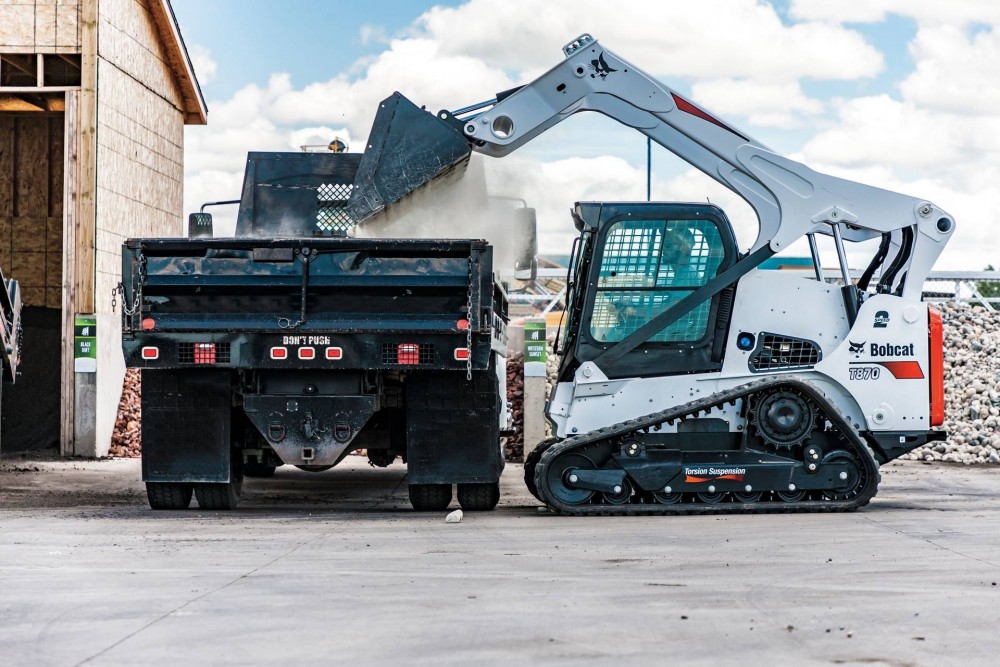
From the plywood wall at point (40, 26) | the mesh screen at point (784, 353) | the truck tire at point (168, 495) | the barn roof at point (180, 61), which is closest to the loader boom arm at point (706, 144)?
the mesh screen at point (784, 353)

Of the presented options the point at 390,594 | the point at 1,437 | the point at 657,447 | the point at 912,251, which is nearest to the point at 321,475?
the point at 1,437

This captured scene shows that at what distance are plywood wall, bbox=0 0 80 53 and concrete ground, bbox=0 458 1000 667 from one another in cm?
935

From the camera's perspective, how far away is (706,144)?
11977 mm

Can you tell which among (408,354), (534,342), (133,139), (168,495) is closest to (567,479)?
(408,354)

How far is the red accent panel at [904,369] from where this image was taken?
11625 mm

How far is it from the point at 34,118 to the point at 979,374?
1623 centimetres

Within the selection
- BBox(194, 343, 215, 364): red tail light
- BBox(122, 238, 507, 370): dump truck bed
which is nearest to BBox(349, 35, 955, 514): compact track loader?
BBox(122, 238, 507, 370): dump truck bed

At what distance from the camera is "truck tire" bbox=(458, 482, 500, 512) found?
36.8 ft

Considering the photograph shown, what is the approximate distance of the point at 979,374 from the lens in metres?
21.4

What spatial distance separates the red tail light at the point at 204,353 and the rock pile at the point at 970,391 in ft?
37.6

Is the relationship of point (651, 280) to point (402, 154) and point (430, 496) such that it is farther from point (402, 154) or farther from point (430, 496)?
point (430, 496)

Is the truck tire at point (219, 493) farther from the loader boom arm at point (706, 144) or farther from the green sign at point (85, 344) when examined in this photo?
the green sign at point (85, 344)

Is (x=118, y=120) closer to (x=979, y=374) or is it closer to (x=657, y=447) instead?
(x=657, y=447)

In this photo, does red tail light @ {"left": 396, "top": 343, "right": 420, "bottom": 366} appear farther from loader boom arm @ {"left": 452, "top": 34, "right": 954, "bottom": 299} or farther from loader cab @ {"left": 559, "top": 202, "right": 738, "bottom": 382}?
loader boom arm @ {"left": 452, "top": 34, "right": 954, "bottom": 299}
